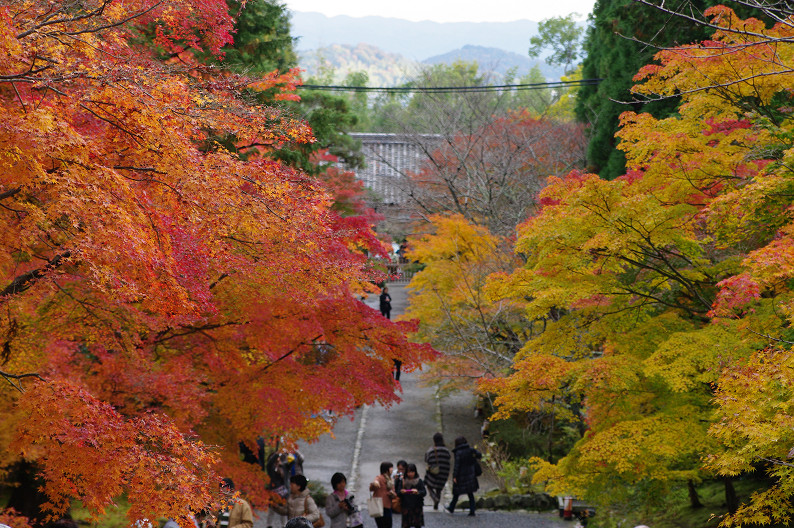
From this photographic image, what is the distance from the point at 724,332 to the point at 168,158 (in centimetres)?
602

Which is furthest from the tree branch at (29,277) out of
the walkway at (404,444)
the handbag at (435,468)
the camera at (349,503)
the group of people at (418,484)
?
the handbag at (435,468)

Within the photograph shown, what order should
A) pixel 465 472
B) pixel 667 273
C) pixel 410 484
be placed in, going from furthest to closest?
pixel 465 472 < pixel 410 484 < pixel 667 273

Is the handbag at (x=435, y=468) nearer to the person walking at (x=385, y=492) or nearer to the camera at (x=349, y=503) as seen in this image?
the person walking at (x=385, y=492)

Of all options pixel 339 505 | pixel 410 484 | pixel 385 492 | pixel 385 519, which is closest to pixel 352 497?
pixel 339 505

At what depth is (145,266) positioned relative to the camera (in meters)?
5.55

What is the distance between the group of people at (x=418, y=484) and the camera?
32.7 ft

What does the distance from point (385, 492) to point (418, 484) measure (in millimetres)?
728

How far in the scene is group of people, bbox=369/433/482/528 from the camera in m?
9.97

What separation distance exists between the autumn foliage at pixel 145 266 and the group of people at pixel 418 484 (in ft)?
4.29

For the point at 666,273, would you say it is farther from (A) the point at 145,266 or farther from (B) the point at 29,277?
(B) the point at 29,277

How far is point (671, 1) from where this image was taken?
13.8 m

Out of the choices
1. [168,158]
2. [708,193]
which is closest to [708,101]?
[708,193]

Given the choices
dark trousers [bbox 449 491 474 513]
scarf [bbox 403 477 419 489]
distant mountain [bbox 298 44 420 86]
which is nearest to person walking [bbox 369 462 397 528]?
scarf [bbox 403 477 419 489]

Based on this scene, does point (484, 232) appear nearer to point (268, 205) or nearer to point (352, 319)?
point (352, 319)
